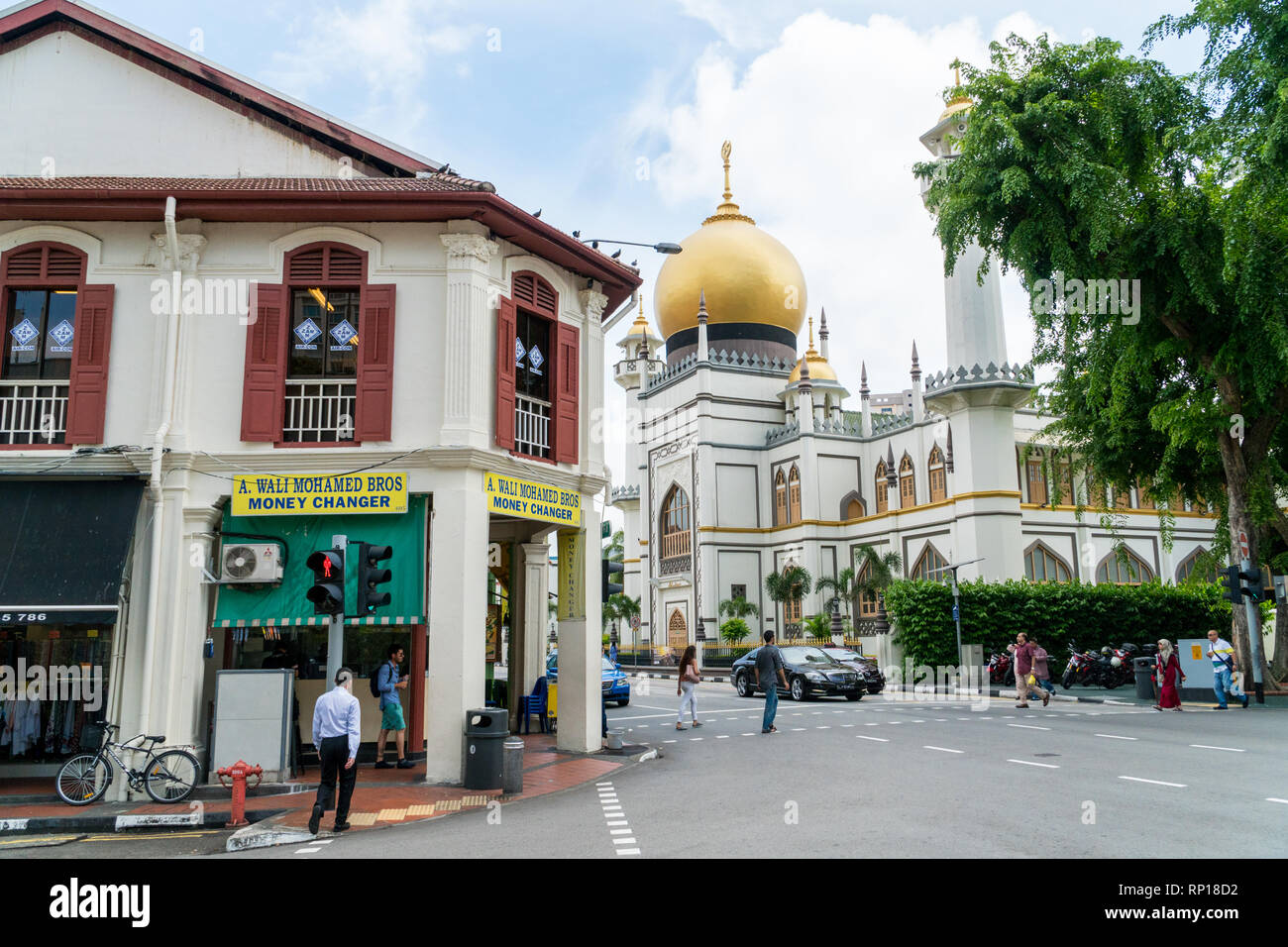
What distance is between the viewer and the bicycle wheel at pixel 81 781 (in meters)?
11.0

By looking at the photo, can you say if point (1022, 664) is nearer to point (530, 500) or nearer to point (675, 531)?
point (530, 500)

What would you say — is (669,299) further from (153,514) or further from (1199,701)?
(153,514)

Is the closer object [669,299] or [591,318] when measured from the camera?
[591,318]

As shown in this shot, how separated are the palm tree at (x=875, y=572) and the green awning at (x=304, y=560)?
32.5 metres

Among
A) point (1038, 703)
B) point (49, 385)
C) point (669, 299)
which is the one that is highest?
point (669, 299)

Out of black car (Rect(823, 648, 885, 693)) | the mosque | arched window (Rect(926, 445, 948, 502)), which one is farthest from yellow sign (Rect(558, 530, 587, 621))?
arched window (Rect(926, 445, 948, 502))

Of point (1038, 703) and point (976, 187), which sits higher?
point (976, 187)

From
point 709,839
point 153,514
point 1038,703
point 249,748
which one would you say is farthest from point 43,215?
point 1038,703

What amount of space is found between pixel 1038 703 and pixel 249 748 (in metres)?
18.4

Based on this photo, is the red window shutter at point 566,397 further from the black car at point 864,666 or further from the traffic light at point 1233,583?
the traffic light at point 1233,583

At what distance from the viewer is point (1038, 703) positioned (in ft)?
75.5

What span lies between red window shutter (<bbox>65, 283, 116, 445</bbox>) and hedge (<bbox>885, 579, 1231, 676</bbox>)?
894 inches

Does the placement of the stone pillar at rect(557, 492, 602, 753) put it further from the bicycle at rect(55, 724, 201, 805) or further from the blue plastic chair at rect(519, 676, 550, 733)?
the bicycle at rect(55, 724, 201, 805)

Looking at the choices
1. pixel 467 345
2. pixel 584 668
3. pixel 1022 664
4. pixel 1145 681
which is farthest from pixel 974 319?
pixel 467 345
